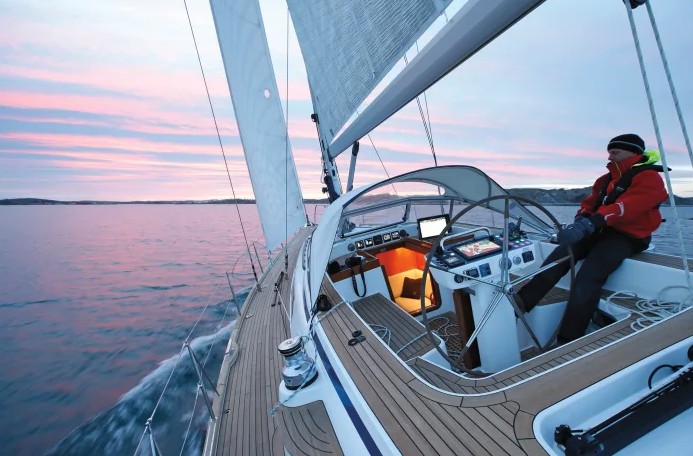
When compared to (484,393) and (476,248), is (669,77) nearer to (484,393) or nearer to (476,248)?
(476,248)

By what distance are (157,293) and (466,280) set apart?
1047 centimetres

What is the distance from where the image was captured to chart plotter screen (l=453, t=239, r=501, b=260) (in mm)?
1954

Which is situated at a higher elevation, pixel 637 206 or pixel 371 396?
pixel 637 206

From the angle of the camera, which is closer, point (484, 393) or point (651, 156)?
point (484, 393)

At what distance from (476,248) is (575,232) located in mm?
573

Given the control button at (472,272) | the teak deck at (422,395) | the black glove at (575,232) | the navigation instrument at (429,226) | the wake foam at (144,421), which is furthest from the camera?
the navigation instrument at (429,226)

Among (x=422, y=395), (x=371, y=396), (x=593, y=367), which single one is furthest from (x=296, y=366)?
(x=593, y=367)

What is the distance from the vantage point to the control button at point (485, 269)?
6.25 feet

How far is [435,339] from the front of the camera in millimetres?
2248

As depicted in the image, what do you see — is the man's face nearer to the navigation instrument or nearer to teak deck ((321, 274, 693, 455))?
teak deck ((321, 274, 693, 455))

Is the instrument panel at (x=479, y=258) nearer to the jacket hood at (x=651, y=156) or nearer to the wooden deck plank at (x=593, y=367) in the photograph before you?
the wooden deck plank at (x=593, y=367)

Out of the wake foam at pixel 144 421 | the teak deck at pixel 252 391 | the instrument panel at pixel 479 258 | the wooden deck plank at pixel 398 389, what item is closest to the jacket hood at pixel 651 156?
the instrument panel at pixel 479 258

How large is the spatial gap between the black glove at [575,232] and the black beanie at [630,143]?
75 cm

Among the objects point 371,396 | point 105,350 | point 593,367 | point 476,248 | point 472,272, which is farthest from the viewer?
point 105,350
